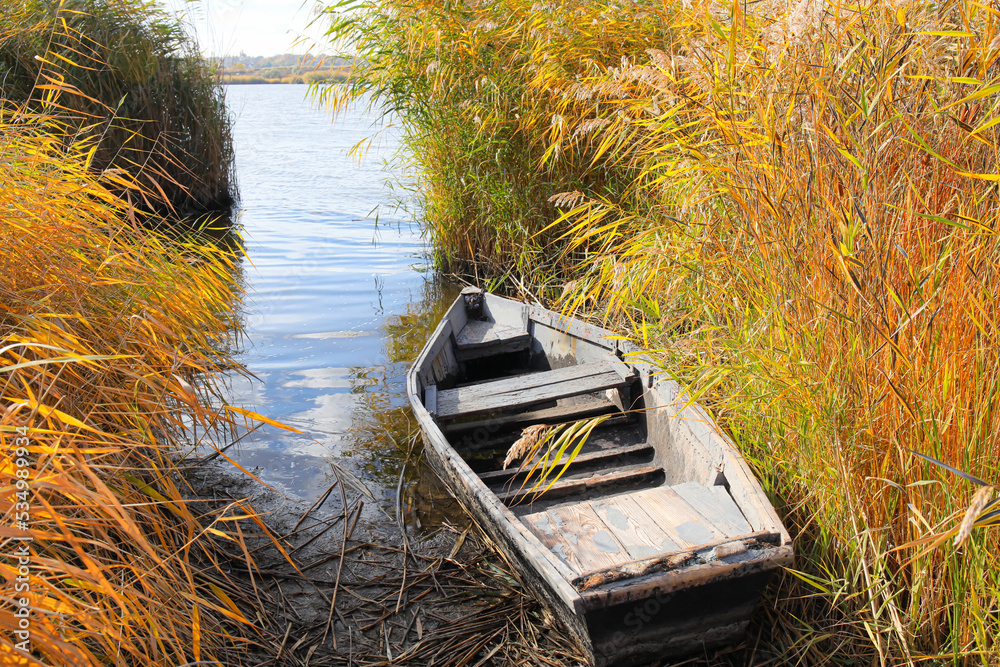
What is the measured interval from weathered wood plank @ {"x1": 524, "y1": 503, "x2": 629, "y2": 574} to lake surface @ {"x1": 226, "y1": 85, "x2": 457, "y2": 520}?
1.44 meters

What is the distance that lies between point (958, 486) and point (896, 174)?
0.85 metres

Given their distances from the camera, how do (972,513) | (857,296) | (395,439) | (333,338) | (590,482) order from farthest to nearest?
(333,338) < (395,439) < (590,482) < (857,296) < (972,513)

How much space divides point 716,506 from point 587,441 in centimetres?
121

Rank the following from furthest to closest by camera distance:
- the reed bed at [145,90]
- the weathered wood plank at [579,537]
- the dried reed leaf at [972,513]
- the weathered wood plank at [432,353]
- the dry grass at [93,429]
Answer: the reed bed at [145,90] → the weathered wood plank at [432,353] → the weathered wood plank at [579,537] → the dry grass at [93,429] → the dried reed leaf at [972,513]

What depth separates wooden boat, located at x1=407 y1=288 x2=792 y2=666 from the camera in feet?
6.60

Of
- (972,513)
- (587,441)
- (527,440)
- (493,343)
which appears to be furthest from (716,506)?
(493,343)

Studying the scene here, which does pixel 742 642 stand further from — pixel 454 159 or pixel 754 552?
pixel 454 159

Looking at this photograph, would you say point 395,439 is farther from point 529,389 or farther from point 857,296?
point 857,296

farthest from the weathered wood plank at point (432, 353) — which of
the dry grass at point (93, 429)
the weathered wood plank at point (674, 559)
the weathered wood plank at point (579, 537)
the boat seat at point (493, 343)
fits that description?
the weathered wood plank at point (674, 559)

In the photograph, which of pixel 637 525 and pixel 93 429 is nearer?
pixel 93 429

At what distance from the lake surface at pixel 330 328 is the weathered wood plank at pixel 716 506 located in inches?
66.7

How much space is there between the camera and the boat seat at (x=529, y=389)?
3639mm

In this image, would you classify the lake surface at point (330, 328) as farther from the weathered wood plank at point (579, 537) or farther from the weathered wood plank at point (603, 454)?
the weathered wood plank at point (579, 537)

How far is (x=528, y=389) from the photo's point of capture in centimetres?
381
